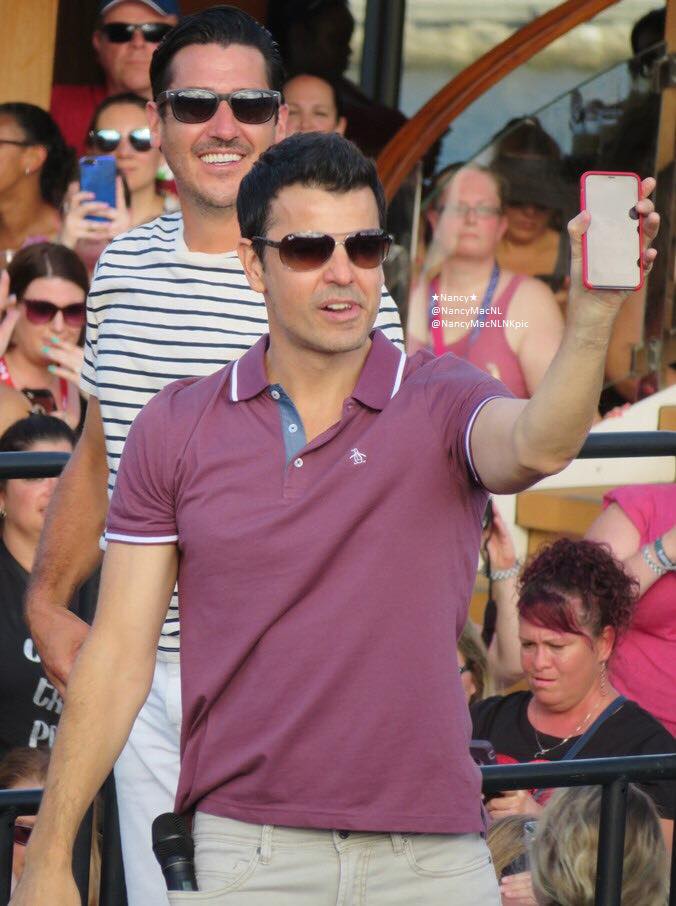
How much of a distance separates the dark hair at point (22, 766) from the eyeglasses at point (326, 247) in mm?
1533

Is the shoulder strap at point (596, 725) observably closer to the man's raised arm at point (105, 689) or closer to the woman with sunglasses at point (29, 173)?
the man's raised arm at point (105, 689)

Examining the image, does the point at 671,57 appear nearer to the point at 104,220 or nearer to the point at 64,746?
the point at 104,220

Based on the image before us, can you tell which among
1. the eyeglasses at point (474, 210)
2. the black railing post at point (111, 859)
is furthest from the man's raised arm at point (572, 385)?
the eyeglasses at point (474, 210)

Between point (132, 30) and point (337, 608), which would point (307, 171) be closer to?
point (337, 608)

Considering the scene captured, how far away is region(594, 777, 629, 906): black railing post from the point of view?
296 centimetres

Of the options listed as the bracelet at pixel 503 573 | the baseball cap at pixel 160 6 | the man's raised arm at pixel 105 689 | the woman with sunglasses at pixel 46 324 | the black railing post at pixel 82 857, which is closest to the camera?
the man's raised arm at pixel 105 689

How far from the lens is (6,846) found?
2.87m

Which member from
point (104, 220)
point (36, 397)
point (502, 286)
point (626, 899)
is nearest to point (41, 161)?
point (104, 220)

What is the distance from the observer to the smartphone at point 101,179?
557cm

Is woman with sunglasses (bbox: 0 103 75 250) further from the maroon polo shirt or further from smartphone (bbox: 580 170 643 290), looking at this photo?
smartphone (bbox: 580 170 643 290)

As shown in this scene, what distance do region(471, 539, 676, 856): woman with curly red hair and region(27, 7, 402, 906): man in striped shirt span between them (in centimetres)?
139

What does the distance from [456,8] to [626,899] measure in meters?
5.00

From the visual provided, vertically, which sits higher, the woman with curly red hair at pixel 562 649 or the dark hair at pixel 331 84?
the dark hair at pixel 331 84

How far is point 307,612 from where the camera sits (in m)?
2.22
